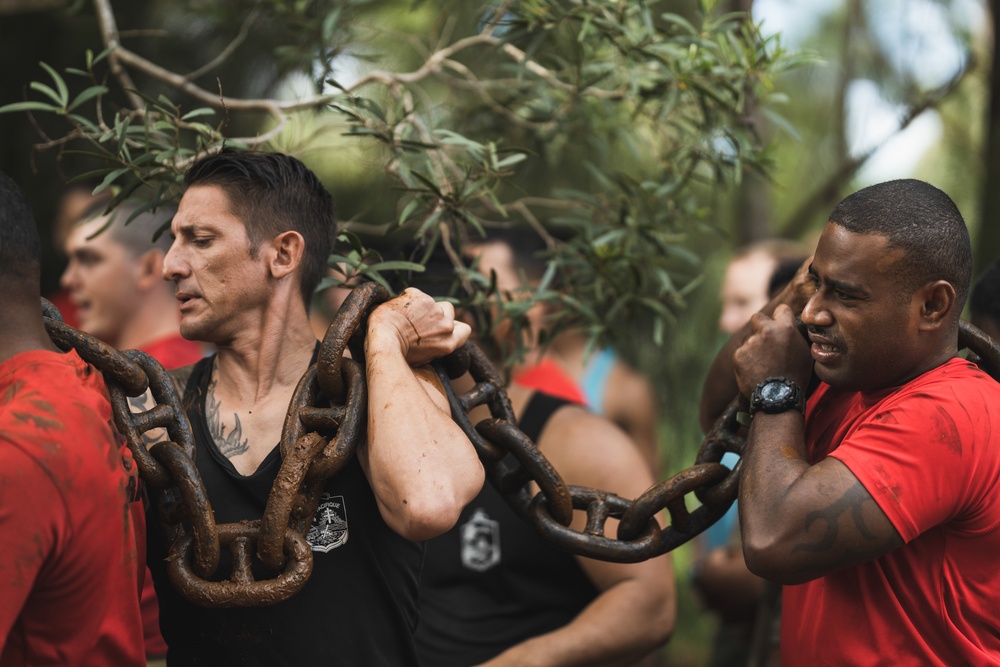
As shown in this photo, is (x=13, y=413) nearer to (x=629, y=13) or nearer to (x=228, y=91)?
(x=629, y=13)

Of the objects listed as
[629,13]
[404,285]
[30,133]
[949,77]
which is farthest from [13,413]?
[949,77]

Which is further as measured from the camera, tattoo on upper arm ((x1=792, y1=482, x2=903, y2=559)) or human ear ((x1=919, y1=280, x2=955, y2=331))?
human ear ((x1=919, y1=280, x2=955, y2=331))

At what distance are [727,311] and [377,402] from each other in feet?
11.0

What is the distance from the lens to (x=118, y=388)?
2543mm

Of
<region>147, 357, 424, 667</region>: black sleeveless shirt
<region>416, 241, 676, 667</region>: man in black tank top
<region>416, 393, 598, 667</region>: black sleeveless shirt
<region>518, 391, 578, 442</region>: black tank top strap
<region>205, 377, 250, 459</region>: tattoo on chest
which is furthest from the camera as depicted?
<region>518, 391, 578, 442</region>: black tank top strap

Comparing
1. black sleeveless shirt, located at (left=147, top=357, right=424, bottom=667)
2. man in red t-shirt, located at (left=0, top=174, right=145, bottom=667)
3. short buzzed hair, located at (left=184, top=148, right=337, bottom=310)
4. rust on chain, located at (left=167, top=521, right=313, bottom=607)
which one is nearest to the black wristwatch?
black sleeveless shirt, located at (left=147, top=357, right=424, bottom=667)

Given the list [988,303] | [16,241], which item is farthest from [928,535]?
[16,241]

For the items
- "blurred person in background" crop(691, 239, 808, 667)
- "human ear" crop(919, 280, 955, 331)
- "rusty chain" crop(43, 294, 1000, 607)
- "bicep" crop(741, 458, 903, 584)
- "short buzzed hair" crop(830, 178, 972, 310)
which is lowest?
"blurred person in background" crop(691, 239, 808, 667)

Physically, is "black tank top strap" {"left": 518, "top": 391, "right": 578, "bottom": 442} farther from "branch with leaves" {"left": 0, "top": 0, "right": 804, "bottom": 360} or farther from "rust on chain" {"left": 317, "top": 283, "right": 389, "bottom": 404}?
"rust on chain" {"left": 317, "top": 283, "right": 389, "bottom": 404}

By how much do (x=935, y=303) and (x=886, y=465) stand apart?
397 millimetres

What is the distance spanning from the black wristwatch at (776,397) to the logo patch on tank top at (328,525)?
0.99 meters

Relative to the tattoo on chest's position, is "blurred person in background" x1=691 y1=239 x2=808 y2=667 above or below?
below

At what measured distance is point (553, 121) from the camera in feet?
14.4

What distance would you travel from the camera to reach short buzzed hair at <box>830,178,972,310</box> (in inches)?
96.8
